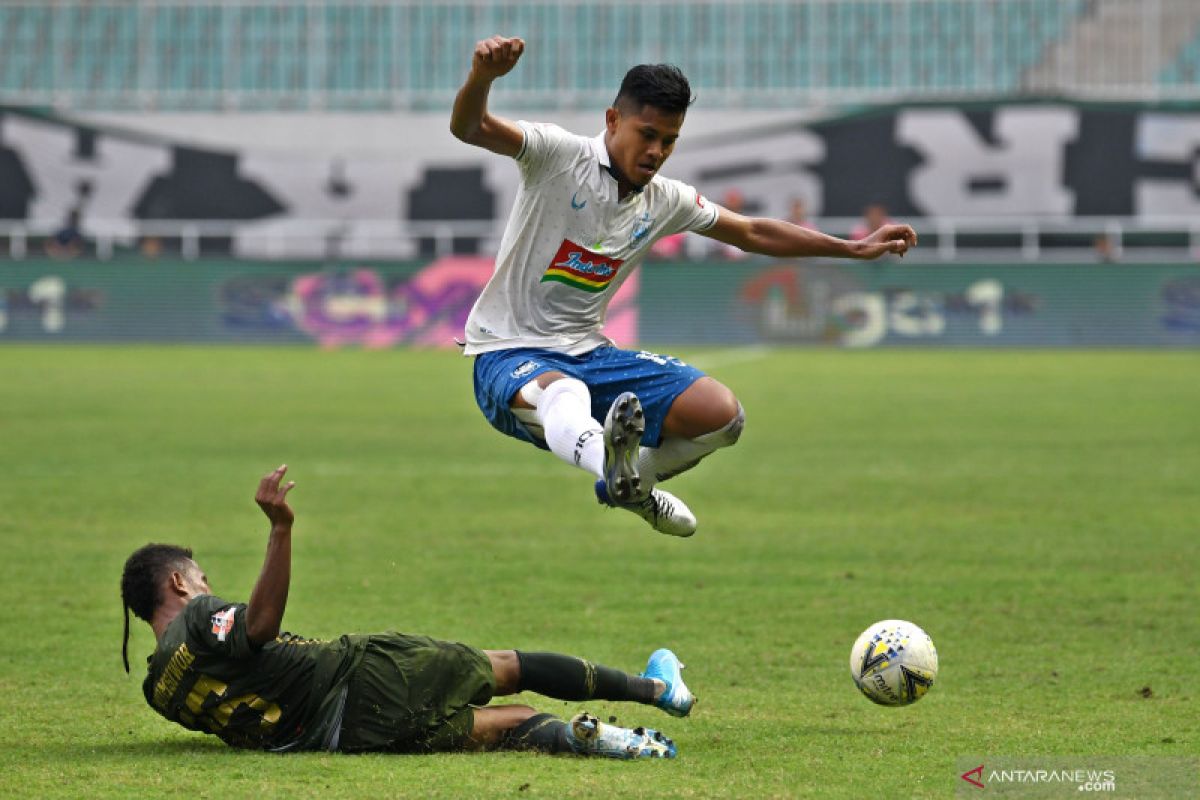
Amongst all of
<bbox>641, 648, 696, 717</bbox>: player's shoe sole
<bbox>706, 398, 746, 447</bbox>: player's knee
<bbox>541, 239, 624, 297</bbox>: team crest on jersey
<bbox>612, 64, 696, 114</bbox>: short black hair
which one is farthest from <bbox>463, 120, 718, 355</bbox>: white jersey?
<bbox>641, 648, 696, 717</bbox>: player's shoe sole

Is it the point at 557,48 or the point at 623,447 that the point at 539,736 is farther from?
the point at 557,48

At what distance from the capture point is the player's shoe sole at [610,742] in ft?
22.3

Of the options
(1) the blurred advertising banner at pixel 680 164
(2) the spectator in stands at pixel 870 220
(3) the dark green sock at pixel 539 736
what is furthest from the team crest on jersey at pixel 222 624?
(1) the blurred advertising banner at pixel 680 164

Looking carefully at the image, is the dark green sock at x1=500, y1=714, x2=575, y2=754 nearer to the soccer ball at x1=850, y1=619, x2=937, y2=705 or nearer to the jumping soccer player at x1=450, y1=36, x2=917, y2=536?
the jumping soccer player at x1=450, y1=36, x2=917, y2=536

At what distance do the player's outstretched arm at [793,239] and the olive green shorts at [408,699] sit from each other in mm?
2759

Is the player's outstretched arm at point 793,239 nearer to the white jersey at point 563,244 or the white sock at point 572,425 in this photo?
the white jersey at point 563,244

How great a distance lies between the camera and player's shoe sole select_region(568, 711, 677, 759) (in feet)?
22.3

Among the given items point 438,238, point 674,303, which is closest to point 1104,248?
point 674,303

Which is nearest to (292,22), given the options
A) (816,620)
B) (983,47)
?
(983,47)

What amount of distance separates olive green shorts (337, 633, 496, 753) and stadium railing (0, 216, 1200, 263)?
106 ft

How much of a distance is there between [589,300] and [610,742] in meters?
2.26

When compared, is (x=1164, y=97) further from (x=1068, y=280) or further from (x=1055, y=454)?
(x=1055, y=454)

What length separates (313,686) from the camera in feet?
22.3

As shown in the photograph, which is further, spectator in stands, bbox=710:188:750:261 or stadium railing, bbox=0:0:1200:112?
stadium railing, bbox=0:0:1200:112
